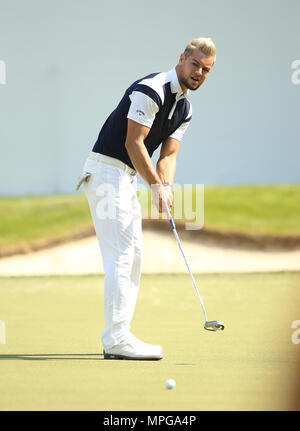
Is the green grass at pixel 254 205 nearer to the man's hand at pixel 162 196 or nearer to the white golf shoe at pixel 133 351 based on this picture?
the man's hand at pixel 162 196

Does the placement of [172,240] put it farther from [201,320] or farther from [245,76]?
[201,320]

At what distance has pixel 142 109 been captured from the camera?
3.54 meters

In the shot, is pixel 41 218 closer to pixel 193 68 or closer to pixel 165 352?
pixel 165 352

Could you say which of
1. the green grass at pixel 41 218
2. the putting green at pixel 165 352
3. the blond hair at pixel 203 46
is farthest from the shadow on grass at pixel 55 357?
the green grass at pixel 41 218

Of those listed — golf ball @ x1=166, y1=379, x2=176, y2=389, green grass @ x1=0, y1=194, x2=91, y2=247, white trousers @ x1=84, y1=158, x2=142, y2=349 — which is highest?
white trousers @ x1=84, y1=158, x2=142, y2=349

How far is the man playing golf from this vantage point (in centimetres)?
357

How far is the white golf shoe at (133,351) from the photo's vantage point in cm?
356

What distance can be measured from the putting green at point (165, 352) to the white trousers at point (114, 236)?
20 centimetres

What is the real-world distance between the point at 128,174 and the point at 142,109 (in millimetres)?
352

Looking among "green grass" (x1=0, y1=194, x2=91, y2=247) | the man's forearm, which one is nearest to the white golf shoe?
the man's forearm

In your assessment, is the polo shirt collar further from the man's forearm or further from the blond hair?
the man's forearm

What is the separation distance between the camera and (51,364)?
11.3 feet

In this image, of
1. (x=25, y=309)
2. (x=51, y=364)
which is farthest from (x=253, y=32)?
(x=51, y=364)

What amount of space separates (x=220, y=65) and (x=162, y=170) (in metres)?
7.05
